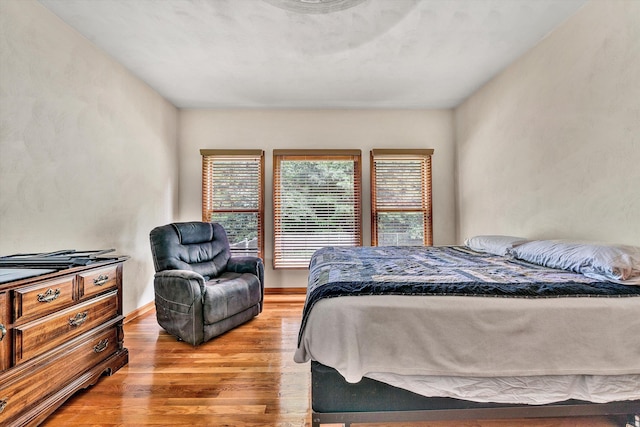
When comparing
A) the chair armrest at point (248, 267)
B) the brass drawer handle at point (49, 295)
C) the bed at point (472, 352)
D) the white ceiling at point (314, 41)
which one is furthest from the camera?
the chair armrest at point (248, 267)

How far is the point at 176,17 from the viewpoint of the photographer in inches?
86.9

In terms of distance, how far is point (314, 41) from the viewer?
2504 mm

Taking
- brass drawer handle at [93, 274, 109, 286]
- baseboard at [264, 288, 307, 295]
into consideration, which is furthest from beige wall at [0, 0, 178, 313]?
baseboard at [264, 288, 307, 295]

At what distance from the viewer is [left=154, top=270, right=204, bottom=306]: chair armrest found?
2.47 m

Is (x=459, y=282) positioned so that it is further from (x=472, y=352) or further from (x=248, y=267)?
(x=248, y=267)

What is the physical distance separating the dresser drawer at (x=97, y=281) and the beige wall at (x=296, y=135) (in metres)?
2.11

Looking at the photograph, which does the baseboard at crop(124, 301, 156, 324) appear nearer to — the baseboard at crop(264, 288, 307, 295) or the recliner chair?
the recliner chair

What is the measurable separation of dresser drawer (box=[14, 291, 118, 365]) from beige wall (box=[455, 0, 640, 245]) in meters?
3.54

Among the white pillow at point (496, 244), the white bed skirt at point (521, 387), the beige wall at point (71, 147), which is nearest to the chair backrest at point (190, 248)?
the beige wall at point (71, 147)

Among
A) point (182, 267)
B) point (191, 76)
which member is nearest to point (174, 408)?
point (182, 267)

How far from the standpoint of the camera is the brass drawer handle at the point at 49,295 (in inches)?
59.1

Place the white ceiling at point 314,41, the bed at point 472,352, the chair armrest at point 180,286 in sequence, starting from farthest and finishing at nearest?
the chair armrest at point 180,286
the white ceiling at point 314,41
the bed at point 472,352

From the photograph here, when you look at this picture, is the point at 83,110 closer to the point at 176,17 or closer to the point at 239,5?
the point at 176,17

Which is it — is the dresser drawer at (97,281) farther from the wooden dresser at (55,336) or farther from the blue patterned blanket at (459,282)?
the blue patterned blanket at (459,282)
